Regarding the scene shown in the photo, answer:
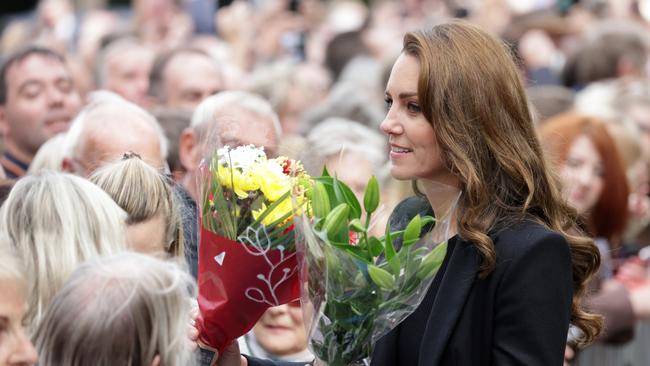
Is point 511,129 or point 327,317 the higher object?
point 511,129

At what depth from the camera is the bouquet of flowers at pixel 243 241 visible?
3.55 m

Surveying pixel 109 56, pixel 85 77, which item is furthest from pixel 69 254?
pixel 85 77

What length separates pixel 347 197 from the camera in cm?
354

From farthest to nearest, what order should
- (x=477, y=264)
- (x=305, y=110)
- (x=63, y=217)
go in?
(x=305, y=110) < (x=63, y=217) < (x=477, y=264)

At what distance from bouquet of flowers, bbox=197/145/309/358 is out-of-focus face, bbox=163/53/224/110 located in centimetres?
441

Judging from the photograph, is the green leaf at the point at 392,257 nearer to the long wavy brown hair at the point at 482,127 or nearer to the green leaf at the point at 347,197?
the green leaf at the point at 347,197

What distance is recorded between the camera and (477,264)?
373 centimetres

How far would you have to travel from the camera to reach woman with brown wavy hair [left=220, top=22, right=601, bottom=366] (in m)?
3.66

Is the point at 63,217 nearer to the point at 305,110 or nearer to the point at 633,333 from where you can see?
the point at 633,333

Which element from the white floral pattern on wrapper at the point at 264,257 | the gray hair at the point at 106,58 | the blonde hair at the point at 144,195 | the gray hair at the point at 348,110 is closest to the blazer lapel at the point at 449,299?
the white floral pattern on wrapper at the point at 264,257

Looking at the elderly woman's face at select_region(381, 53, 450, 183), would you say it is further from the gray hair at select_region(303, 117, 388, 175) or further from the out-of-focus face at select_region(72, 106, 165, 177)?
the gray hair at select_region(303, 117, 388, 175)

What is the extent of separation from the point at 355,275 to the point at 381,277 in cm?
8

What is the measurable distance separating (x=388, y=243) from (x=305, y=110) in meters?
7.46

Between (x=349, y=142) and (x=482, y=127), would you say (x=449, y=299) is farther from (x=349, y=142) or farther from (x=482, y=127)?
(x=349, y=142)
